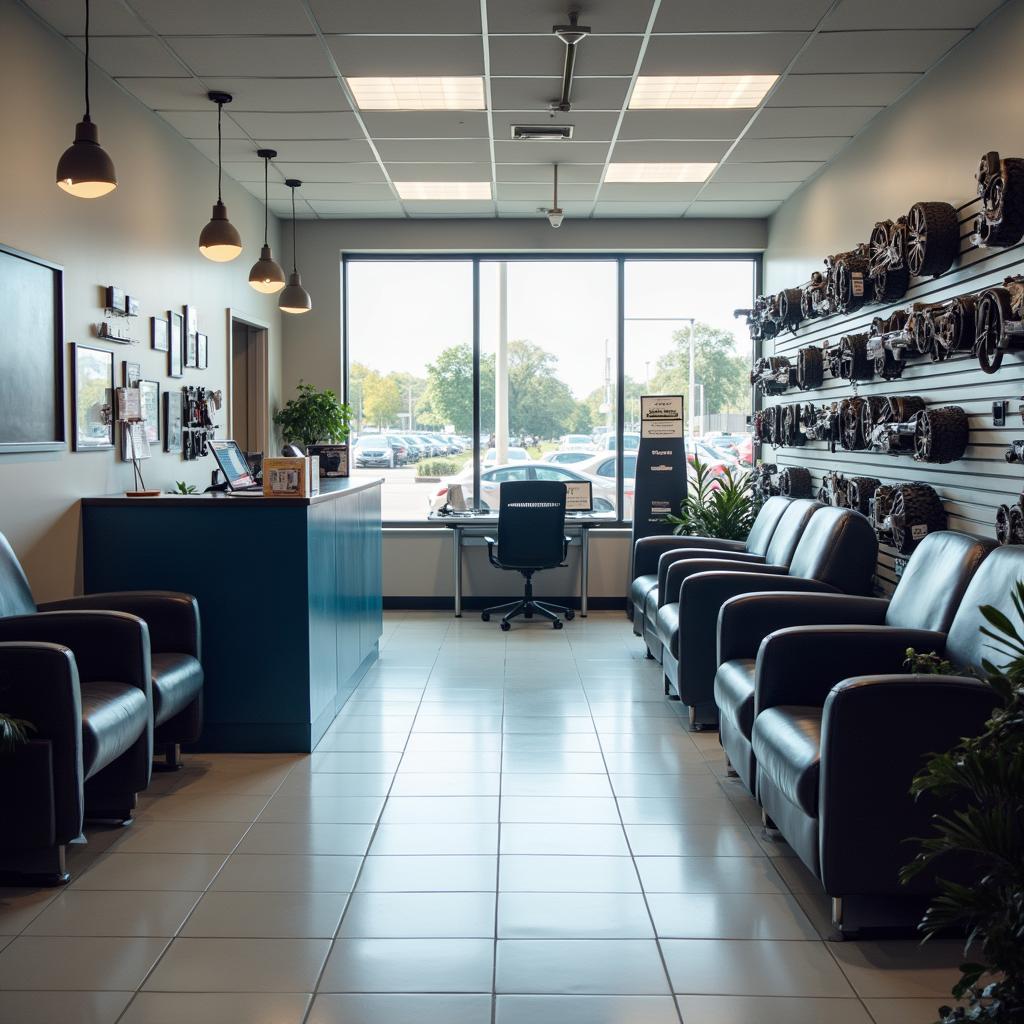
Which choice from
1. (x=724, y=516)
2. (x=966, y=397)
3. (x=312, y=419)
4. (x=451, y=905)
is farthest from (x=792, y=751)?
(x=312, y=419)

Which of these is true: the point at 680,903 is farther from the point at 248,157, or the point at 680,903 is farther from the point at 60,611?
the point at 248,157

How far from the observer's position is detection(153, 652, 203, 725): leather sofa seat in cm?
371

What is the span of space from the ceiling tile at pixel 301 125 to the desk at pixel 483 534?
3.14 m

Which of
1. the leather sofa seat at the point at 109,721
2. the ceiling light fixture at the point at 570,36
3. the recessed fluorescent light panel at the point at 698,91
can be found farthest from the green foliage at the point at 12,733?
the recessed fluorescent light panel at the point at 698,91

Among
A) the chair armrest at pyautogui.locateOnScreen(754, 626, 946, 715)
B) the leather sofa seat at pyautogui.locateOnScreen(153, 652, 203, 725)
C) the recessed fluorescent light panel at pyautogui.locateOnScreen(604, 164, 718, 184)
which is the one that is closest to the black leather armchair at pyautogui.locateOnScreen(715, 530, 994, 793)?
the chair armrest at pyautogui.locateOnScreen(754, 626, 946, 715)

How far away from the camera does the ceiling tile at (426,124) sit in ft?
17.9

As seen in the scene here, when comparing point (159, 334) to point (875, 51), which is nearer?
point (875, 51)

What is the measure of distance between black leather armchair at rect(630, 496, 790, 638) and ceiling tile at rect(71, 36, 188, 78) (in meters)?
3.41

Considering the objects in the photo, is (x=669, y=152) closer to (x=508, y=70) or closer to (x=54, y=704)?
(x=508, y=70)

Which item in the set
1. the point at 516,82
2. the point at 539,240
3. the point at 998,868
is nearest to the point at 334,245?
the point at 539,240

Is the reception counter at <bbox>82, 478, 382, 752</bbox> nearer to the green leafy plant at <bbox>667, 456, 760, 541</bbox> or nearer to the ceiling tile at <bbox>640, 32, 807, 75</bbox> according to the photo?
the ceiling tile at <bbox>640, 32, 807, 75</bbox>

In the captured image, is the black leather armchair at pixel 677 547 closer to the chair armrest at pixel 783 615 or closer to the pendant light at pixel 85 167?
the chair armrest at pixel 783 615

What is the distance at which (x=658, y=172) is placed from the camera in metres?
6.69

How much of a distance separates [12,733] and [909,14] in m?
4.13
